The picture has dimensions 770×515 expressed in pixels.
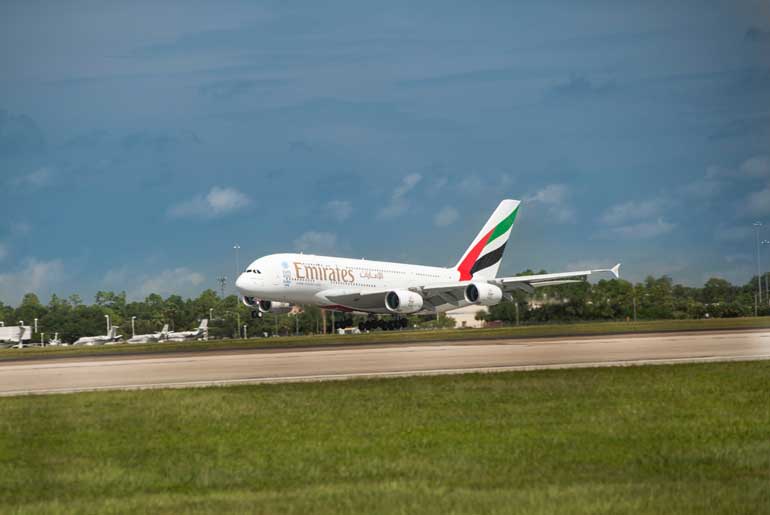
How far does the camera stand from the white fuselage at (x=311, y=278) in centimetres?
6562

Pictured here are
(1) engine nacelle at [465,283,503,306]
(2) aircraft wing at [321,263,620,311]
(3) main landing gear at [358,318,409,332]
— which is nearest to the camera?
(2) aircraft wing at [321,263,620,311]

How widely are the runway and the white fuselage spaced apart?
28.8 meters

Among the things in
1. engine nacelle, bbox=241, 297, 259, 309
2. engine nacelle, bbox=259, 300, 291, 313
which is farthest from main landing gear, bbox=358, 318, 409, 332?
engine nacelle, bbox=241, 297, 259, 309

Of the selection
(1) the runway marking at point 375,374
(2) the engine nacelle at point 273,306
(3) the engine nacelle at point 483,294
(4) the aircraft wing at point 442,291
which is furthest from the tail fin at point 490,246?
(1) the runway marking at point 375,374

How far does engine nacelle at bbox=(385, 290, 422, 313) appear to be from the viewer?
6956 cm

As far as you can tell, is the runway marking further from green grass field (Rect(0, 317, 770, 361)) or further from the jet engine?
the jet engine

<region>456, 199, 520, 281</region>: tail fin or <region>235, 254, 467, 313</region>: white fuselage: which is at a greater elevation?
<region>456, 199, 520, 281</region>: tail fin

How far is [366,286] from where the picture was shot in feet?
234

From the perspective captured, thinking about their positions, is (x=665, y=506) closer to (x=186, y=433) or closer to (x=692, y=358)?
(x=186, y=433)

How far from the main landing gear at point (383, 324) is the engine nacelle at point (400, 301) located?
1.98 metres

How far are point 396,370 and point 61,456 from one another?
1347cm

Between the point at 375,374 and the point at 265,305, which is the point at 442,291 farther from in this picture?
the point at 375,374

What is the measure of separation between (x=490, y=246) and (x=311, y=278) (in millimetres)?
22521

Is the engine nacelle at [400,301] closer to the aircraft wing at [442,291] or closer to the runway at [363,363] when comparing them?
the aircraft wing at [442,291]
